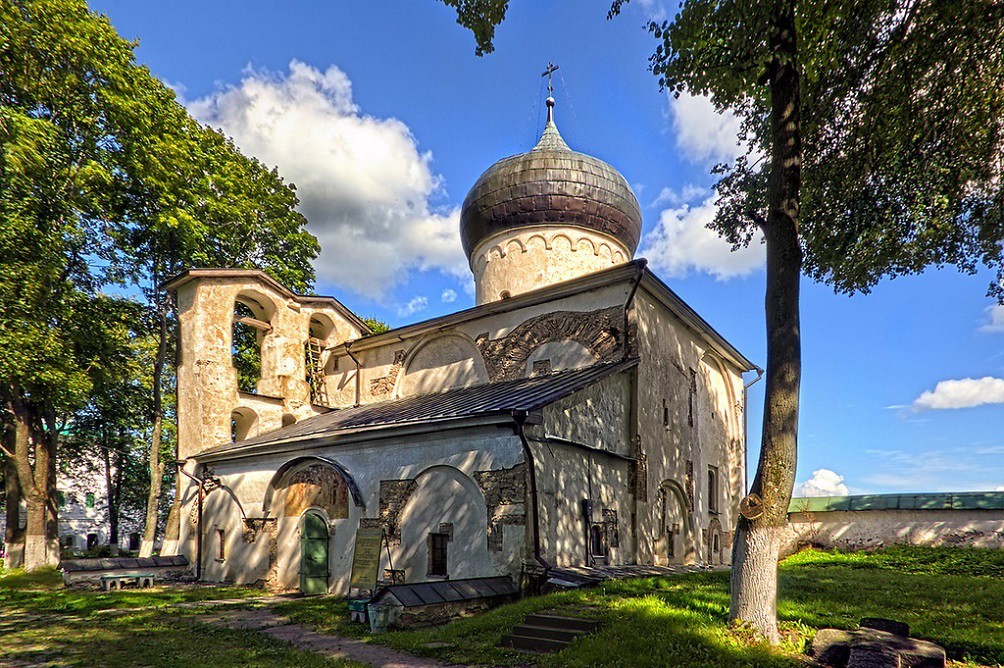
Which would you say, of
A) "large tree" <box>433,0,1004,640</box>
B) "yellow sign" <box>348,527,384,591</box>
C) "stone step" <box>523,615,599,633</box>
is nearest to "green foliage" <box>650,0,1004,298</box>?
"large tree" <box>433,0,1004,640</box>

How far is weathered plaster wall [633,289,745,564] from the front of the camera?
1530cm

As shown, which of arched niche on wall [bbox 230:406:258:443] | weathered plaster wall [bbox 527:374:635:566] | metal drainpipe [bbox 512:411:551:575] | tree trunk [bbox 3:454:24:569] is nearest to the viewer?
metal drainpipe [bbox 512:411:551:575]

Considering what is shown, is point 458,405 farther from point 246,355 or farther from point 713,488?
point 246,355

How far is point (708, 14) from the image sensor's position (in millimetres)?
9750

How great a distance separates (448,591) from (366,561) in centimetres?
325

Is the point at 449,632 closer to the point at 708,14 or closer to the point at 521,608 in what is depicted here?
the point at 521,608

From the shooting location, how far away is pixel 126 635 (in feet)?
34.0

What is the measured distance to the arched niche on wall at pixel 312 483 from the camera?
47.2 feet

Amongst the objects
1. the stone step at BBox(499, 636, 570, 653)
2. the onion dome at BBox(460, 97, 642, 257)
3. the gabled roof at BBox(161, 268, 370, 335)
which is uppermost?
the onion dome at BBox(460, 97, 642, 257)

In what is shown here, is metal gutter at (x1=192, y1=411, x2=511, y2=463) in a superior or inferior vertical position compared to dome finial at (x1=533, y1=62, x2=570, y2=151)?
inferior

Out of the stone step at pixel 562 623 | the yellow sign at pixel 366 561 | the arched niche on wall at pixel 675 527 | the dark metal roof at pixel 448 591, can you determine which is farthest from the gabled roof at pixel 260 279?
the stone step at pixel 562 623

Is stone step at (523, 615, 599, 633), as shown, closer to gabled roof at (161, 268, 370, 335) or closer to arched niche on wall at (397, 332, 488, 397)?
arched niche on wall at (397, 332, 488, 397)

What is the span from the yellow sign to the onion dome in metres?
11.6

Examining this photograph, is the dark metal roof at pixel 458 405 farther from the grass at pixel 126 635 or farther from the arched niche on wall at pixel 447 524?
the grass at pixel 126 635
